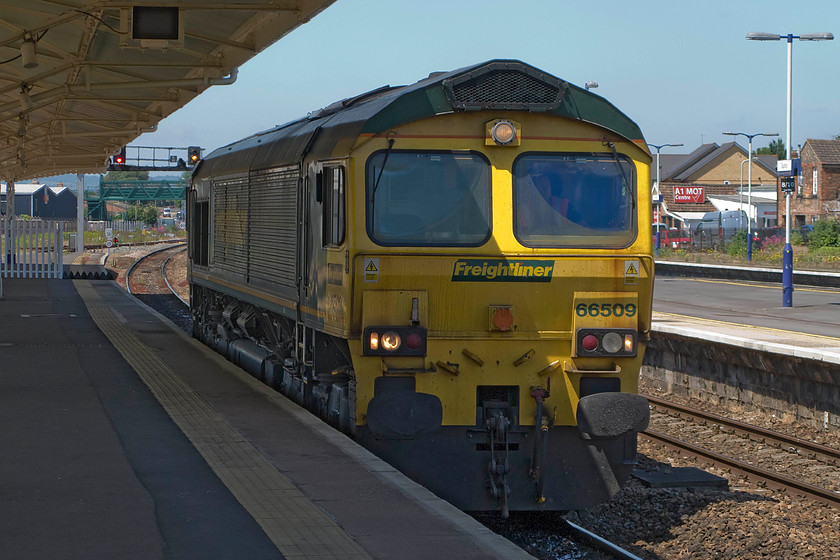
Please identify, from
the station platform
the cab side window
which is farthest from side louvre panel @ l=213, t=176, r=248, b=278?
the cab side window

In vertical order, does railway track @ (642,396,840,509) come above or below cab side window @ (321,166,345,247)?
below

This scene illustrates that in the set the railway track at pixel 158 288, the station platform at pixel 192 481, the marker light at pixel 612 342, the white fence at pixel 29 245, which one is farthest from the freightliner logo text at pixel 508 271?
the white fence at pixel 29 245

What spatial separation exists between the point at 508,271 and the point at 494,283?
158mm

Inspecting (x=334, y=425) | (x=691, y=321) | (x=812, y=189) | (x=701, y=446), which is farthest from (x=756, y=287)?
(x=812, y=189)

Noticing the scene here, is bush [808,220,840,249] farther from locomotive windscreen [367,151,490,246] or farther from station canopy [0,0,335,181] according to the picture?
locomotive windscreen [367,151,490,246]

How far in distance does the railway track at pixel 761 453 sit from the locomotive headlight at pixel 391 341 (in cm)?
487

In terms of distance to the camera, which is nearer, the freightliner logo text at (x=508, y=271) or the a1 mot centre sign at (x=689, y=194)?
the freightliner logo text at (x=508, y=271)

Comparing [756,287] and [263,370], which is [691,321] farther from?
[756,287]

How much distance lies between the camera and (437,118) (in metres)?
9.50

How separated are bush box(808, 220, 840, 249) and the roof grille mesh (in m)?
39.4

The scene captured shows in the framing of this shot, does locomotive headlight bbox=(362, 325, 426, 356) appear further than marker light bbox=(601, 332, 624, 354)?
No

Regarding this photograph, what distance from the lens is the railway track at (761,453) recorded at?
11866 mm

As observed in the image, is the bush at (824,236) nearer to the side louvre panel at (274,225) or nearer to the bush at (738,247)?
the bush at (738,247)

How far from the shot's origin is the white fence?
34375mm
